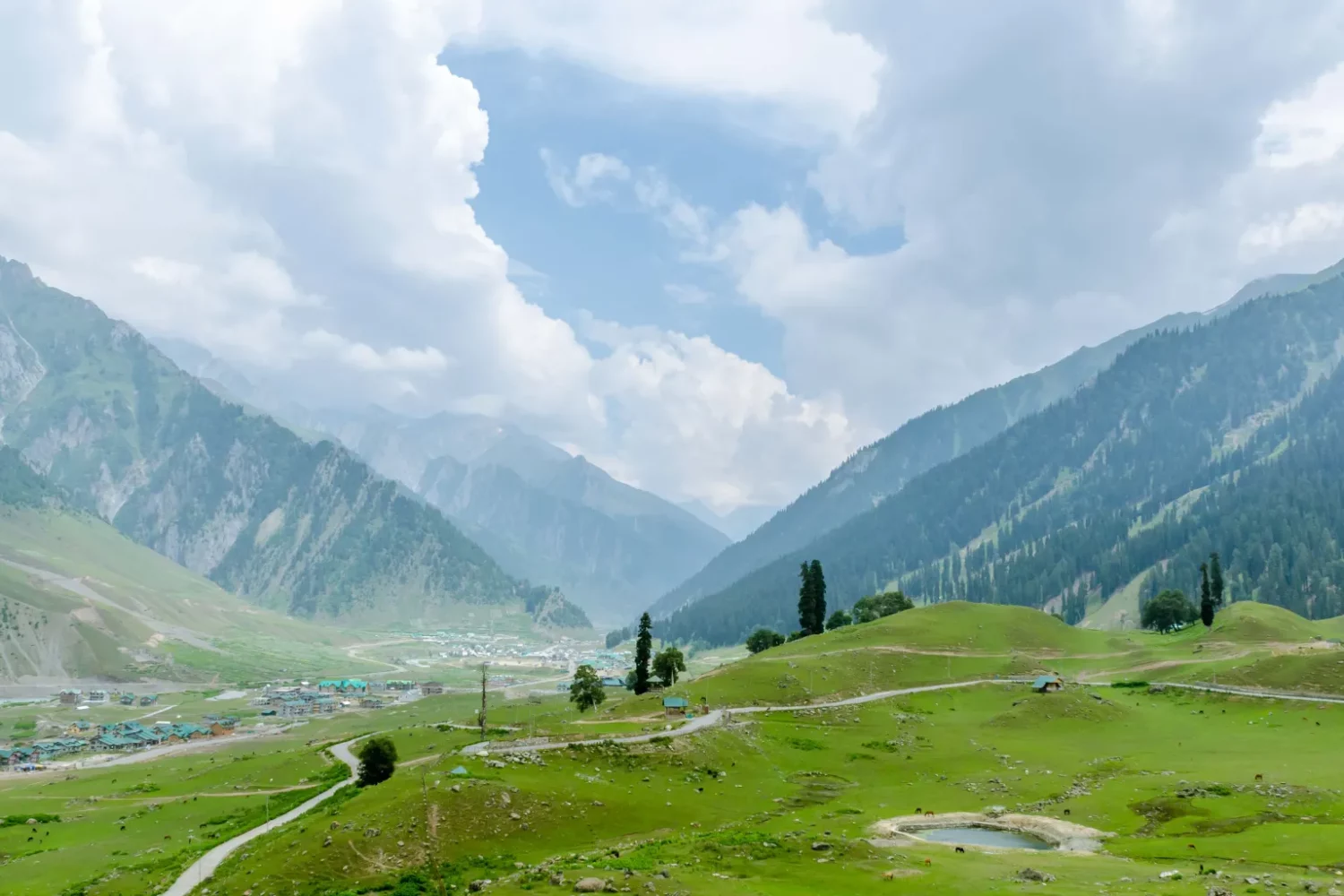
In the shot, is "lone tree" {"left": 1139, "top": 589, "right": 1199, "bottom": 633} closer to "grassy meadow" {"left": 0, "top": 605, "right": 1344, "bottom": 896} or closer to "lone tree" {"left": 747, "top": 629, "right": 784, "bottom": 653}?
"grassy meadow" {"left": 0, "top": 605, "right": 1344, "bottom": 896}

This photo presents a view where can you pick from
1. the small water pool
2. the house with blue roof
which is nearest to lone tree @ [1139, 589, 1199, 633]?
the house with blue roof

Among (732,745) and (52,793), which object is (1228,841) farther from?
(52,793)

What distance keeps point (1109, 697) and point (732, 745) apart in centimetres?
6452

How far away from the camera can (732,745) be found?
79.9 m

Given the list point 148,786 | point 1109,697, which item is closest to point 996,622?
point 1109,697

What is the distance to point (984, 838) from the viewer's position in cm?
5619

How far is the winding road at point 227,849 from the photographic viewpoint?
5041 cm

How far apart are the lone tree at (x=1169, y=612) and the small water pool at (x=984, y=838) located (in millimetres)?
158159

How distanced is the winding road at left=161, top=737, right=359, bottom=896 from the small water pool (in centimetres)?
4536

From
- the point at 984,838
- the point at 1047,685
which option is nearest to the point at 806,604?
the point at 1047,685

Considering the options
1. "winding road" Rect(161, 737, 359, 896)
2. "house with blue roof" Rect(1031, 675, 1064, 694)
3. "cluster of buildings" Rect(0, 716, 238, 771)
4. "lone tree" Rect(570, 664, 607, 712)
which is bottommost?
"cluster of buildings" Rect(0, 716, 238, 771)

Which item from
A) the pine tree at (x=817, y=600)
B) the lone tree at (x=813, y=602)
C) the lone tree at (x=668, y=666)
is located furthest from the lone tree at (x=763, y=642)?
Answer: the lone tree at (x=668, y=666)

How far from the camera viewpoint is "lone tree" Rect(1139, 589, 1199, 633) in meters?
190

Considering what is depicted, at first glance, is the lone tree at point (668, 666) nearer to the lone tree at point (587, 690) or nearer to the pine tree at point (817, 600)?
the lone tree at point (587, 690)
